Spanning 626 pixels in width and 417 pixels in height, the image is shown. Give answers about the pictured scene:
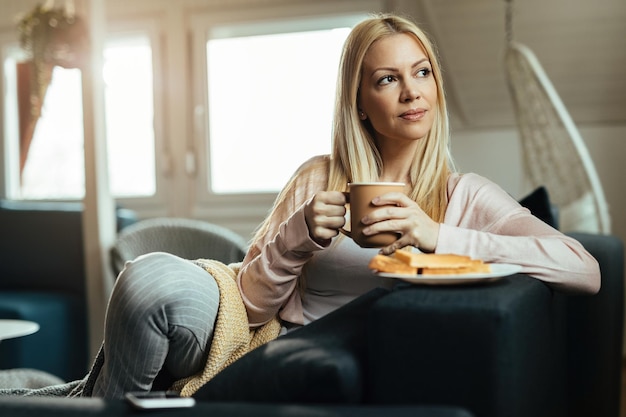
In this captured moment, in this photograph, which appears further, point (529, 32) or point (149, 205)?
point (149, 205)

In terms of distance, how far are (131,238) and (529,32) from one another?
198 cm

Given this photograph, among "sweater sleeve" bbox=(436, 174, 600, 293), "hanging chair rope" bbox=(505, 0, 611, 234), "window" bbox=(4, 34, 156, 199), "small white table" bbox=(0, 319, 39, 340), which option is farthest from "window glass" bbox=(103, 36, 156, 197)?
"sweater sleeve" bbox=(436, 174, 600, 293)

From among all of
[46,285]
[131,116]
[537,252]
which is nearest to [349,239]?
[537,252]

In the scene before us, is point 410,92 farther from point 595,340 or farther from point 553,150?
point 553,150

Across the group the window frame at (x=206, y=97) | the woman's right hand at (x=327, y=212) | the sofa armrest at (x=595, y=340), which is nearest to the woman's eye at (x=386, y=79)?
the woman's right hand at (x=327, y=212)

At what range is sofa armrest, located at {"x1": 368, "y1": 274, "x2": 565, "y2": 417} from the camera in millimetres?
1076

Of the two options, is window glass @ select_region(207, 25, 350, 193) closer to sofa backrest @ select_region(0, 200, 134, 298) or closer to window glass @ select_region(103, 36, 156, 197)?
window glass @ select_region(103, 36, 156, 197)

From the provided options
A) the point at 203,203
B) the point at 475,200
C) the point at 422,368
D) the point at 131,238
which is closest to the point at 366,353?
the point at 422,368

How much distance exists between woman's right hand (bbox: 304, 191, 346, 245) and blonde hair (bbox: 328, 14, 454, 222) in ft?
0.99

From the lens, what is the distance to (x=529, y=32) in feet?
12.3

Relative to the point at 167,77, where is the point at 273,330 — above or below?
below

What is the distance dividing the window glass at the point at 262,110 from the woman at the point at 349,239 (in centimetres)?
268

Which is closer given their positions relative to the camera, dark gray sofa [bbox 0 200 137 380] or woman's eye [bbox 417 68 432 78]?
woman's eye [bbox 417 68 432 78]

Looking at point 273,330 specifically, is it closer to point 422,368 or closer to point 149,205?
point 422,368
